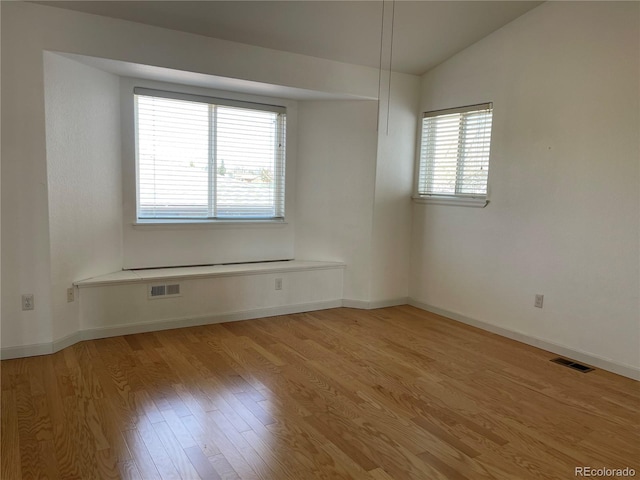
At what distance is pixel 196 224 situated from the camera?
418cm

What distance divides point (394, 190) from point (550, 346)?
205cm

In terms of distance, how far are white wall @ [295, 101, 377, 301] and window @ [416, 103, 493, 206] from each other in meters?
0.62

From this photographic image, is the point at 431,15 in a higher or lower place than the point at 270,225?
higher

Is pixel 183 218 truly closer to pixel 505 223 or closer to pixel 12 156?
pixel 12 156

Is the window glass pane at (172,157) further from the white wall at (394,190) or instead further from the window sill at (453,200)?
the window sill at (453,200)

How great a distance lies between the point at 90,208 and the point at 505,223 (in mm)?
3517

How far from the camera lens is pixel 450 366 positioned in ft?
10.5

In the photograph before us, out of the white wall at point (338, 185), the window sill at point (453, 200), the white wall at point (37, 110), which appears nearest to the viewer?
the white wall at point (37, 110)

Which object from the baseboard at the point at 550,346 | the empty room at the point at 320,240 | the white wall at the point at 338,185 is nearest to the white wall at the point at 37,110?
the empty room at the point at 320,240

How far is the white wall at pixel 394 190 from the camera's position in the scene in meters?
4.44

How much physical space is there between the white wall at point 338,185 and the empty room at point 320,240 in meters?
0.02

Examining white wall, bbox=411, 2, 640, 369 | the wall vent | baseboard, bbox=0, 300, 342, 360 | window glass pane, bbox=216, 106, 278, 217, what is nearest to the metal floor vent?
white wall, bbox=411, 2, 640, 369

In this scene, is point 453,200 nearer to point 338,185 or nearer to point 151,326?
point 338,185

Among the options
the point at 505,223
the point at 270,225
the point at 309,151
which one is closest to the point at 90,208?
the point at 270,225
